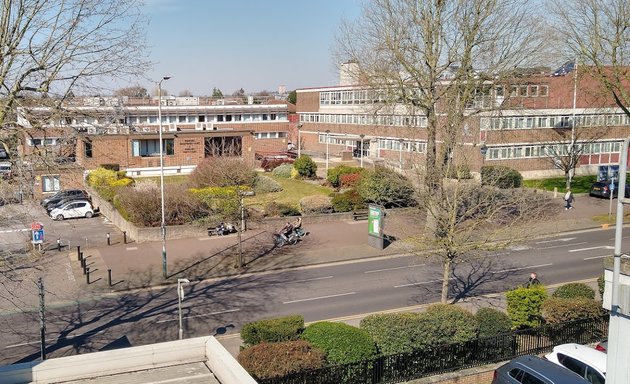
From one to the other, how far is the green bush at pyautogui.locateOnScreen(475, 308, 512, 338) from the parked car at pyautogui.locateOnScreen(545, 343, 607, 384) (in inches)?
57.7

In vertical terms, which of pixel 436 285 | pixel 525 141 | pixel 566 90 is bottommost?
pixel 436 285

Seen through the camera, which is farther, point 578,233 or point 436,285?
point 578,233

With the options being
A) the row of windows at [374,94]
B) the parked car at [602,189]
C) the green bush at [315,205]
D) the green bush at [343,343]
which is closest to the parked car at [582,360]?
the green bush at [343,343]

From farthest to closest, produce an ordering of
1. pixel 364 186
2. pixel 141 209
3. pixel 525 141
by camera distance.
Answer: pixel 525 141, pixel 364 186, pixel 141 209

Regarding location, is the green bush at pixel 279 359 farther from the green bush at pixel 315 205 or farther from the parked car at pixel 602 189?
the parked car at pixel 602 189

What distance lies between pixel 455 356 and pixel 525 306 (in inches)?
143

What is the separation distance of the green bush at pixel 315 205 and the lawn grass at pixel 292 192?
6.20 ft

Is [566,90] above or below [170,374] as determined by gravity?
above

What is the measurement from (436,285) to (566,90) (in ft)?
111

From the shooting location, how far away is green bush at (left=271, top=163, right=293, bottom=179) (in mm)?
51344

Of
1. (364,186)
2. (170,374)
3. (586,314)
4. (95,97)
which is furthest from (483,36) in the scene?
(170,374)

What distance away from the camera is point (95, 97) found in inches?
558

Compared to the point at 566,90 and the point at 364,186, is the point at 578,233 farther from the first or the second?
the point at 566,90

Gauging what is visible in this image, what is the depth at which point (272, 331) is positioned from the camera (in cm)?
1608
